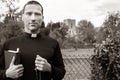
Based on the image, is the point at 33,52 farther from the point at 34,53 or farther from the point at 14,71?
the point at 14,71

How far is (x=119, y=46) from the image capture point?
516 centimetres

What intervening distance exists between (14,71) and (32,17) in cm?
49

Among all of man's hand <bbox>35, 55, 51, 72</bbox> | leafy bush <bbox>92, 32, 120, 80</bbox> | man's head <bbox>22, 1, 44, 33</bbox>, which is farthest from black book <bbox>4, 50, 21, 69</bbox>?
leafy bush <bbox>92, 32, 120, 80</bbox>

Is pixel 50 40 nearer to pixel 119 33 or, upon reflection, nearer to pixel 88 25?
pixel 119 33

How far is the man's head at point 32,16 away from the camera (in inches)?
97.3

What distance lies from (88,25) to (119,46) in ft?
206

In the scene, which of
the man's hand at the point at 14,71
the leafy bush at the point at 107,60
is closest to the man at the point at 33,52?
the man's hand at the point at 14,71

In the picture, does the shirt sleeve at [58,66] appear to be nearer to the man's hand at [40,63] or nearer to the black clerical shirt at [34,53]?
the black clerical shirt at [34,53]

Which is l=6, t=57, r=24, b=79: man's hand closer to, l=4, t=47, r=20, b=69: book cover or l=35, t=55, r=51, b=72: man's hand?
l=4, t=47, r=20, b=69: book cover

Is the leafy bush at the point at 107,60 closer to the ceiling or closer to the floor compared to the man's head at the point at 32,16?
closer to the floor

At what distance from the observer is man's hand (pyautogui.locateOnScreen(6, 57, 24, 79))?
2309 millimetres

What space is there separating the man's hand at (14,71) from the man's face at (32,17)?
34cm

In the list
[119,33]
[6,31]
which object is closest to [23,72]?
[119,33]

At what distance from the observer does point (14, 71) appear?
2.30 metres
